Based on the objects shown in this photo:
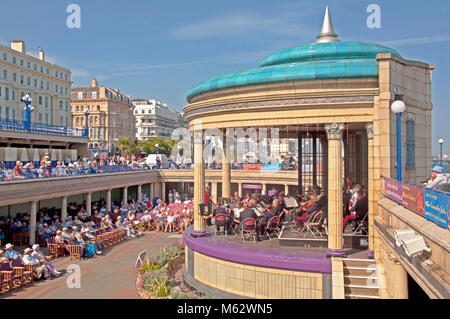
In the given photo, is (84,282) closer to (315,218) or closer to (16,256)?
(16,256)

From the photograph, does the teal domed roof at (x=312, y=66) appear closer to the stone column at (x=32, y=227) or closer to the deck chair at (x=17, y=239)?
the stone column at (x=32, y=227)

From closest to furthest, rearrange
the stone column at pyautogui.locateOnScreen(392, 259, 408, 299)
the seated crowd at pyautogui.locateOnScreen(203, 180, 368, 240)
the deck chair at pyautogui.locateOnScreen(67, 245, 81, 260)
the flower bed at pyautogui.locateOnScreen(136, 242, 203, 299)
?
the stone column at pyautogui.locateOnScreen(392, 259, 408, 299), the flower bed at pyautogui.locateOnScreen(136, 242, 203, 299), the seated crowd at pyautogui.locateOnScreen(203, 180, 368, 240), the deck chair at pyautogui.locateOnScreen(67, 245, 81, 260)

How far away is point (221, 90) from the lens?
13.3 meters

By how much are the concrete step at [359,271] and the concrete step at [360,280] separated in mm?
145

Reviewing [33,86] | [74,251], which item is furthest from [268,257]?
[33,86]

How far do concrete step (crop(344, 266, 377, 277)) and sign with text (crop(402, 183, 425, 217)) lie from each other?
3.08 meters

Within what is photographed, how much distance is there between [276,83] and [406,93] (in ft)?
12.8

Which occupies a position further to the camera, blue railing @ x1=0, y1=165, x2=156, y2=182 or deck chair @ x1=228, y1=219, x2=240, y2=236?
blue railing @ x1=0, y1=165, x2=156, y2=182

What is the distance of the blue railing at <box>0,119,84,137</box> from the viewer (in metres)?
33.2

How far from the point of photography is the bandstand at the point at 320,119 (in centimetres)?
1084

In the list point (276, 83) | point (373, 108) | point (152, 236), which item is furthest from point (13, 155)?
point (373, 108)

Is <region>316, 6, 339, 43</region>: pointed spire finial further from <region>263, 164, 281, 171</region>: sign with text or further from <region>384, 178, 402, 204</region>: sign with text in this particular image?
<region>263, 164, 281, 171</region>: sign with text

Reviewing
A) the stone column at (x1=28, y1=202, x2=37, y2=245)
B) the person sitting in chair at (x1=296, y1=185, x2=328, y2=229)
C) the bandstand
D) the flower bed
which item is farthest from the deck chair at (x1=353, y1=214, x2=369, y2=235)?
the stone column at (x1=28, y1=202, x2=37, y2=245)

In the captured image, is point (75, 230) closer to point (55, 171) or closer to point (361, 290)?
point (55, 171)
